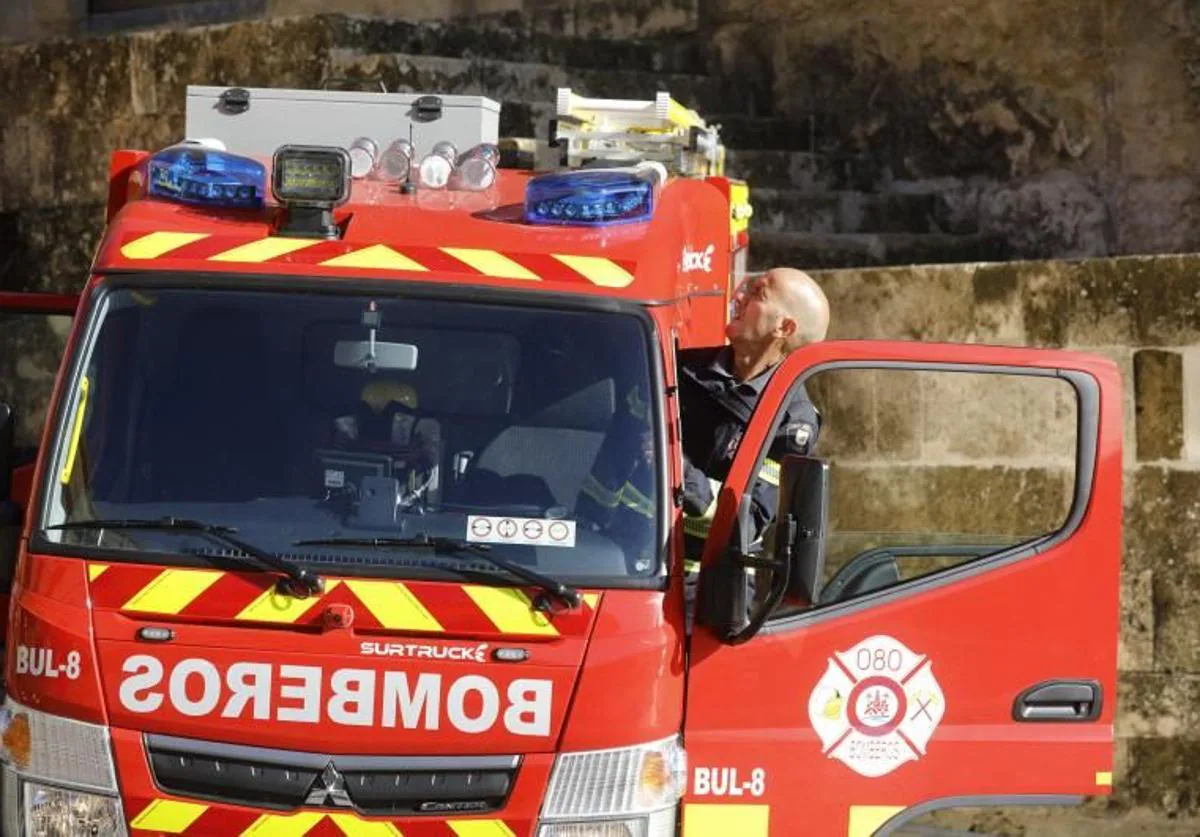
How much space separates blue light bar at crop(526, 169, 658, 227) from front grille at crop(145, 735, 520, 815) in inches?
55.8

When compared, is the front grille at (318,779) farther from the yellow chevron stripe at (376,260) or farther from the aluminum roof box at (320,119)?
the aluminum roof box at (320,119)

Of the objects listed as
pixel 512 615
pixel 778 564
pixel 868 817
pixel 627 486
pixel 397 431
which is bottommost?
pixel 868 817

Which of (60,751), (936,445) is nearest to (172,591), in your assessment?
(60,751)

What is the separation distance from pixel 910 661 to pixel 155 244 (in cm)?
207

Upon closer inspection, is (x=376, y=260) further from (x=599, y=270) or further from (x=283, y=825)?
(x=283, y=825)

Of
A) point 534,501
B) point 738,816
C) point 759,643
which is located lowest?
point 738,816

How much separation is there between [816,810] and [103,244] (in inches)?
86.6

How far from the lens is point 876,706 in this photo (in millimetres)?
5215

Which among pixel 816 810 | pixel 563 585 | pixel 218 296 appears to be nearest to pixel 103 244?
pixel 218 296

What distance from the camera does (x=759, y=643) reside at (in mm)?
5121

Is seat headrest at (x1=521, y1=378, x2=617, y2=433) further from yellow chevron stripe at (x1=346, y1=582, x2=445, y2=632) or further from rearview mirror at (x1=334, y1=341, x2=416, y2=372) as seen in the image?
yellow chevron stripe at (x1=346, y1=582, x2=445, y2=632)

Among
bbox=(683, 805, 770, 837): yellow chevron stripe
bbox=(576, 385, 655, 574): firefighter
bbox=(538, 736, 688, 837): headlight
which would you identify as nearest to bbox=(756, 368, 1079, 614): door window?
bbox=(683, 805, 770, 837): yellow chevron stripe

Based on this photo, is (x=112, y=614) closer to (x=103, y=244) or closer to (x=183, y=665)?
(x=183, y=665)

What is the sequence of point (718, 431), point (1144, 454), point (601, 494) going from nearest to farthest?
point (601, 494) < point (718, 431) < point (1144, 454)
